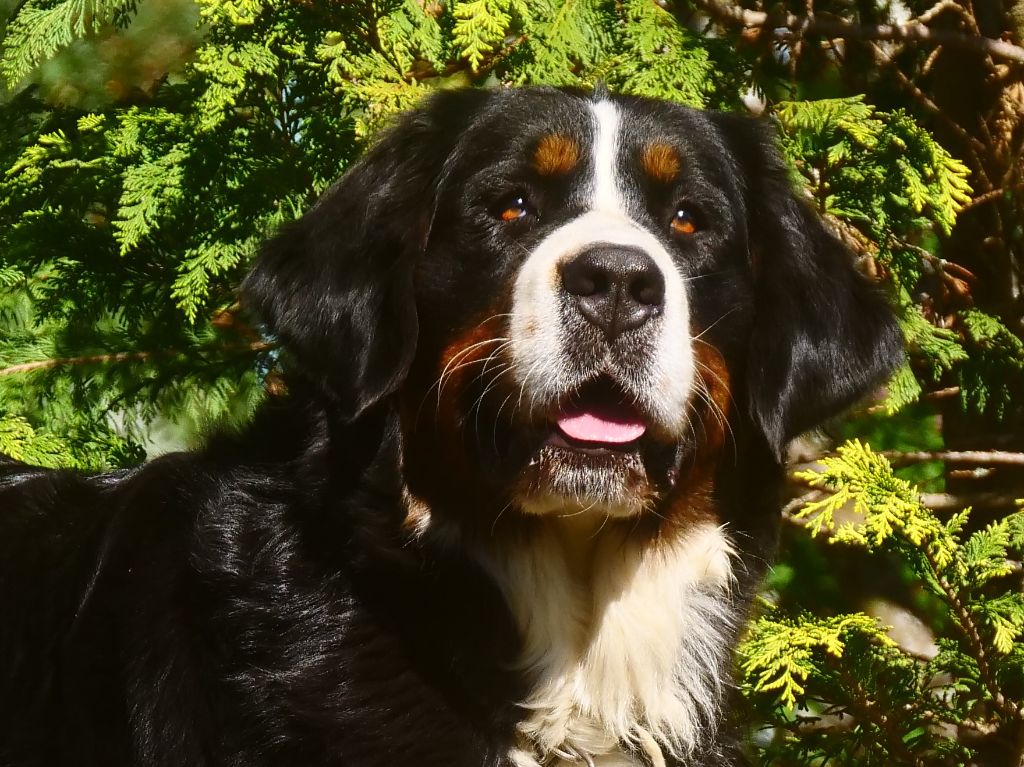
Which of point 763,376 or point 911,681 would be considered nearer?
point 763,376

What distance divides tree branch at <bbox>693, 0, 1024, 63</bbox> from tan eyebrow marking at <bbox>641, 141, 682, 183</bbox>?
4.50 ft

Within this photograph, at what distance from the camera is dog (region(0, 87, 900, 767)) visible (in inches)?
88.4

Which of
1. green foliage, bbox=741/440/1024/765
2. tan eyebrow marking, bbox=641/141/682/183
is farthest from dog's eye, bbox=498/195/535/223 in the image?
green foliage, bbox=741/440/1024/765

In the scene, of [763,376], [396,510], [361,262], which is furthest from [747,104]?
[396,510]

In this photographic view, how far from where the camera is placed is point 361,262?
2.42 meters

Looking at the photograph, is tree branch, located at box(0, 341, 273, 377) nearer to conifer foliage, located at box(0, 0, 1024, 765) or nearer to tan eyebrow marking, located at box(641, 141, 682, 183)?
conifer foliage, located at box(0, 0, 1024, 765)

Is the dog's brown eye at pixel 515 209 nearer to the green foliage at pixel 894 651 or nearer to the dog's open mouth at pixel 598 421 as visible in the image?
the dog's open mouth at pixel 598 421

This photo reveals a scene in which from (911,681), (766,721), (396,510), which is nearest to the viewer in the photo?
(396,510)

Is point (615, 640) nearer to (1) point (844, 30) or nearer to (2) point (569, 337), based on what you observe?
(2) point (569, 337)

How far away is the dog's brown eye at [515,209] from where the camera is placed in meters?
2.43

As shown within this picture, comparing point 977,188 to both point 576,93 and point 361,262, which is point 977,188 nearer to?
point 576,93

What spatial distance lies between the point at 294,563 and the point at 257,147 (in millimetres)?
1725

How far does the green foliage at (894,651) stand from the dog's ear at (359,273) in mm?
1175

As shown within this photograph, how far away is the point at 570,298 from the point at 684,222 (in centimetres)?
47
